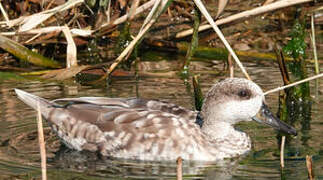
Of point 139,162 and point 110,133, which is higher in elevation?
point 110,133

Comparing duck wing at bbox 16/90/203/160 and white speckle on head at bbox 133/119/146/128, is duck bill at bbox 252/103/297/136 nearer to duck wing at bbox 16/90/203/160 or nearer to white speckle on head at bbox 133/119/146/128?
duck wing at bbox 16/90/203/160

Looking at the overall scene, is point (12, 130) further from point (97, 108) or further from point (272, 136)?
point (272, 136)

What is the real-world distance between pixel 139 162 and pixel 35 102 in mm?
1100

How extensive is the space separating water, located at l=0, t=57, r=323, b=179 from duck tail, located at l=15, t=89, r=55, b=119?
0.27m

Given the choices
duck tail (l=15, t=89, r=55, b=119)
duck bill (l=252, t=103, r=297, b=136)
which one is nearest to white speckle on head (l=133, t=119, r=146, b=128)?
duck tail (l=15, t=89, r=55, b=119)

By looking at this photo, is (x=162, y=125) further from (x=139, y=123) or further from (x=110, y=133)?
(x=110, y=133)

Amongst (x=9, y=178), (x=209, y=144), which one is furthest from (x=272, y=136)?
(x=9, y=178)

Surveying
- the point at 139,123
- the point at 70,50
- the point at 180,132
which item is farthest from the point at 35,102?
the point at 70,50

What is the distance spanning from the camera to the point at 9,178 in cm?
620

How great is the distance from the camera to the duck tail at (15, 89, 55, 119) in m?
7.11

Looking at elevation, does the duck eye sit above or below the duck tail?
above

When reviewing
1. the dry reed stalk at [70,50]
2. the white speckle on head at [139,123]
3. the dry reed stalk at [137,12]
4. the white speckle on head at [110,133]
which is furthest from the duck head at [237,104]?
the dry reed stalk at [70,50]

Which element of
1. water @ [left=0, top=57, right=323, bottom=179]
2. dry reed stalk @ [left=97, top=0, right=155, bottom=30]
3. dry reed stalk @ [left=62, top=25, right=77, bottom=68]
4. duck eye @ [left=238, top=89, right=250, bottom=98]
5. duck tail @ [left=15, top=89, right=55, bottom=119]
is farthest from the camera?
dry reed stalk @ [left=62, top=25, right=77, bottom=68]

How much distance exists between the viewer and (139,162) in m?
6.77
